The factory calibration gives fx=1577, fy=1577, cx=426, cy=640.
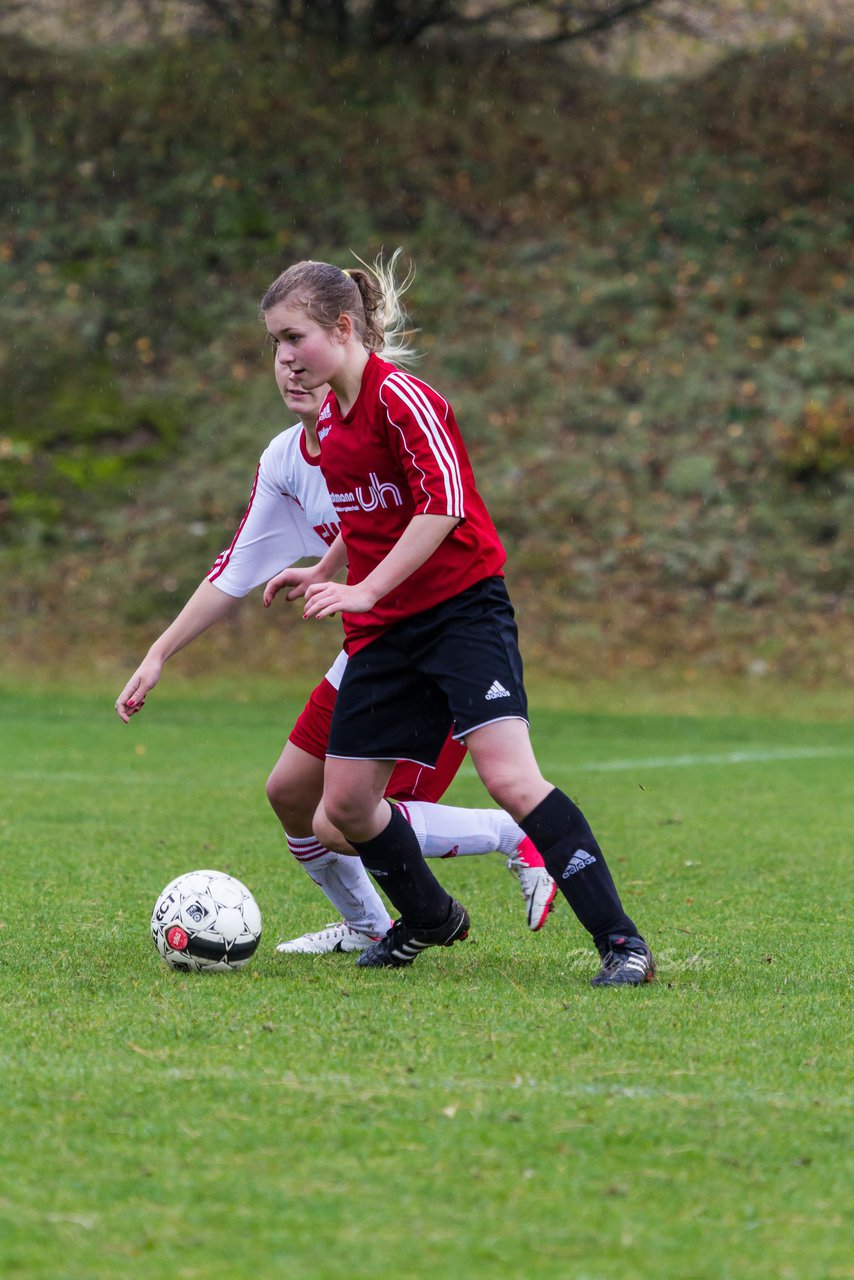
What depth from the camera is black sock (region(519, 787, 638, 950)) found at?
415 cm

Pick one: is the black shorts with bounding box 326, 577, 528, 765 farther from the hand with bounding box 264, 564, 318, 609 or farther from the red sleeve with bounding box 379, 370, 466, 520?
the hand with bounding box 264, 564, 318, 609

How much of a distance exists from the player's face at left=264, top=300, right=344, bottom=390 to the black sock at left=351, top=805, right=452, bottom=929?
49.9 inches

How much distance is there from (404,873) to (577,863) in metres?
0.56

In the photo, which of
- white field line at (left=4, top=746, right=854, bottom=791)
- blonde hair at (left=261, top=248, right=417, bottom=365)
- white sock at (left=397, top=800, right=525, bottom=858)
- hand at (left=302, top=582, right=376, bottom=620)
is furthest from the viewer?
white field line at (left=4, top=746, right=854, bottom=791)

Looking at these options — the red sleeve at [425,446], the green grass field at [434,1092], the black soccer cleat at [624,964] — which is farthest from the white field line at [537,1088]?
the red sleeve at [425,446]

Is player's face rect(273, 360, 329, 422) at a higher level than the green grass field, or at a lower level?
higher

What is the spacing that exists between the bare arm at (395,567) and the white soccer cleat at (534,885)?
1.33 m

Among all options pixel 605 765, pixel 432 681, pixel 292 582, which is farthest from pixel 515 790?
pixel 605 765

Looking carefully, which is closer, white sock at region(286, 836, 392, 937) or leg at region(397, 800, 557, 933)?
white sock at region(286, 836, 392, 937)

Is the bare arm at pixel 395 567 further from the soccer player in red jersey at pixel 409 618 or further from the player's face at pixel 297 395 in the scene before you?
the player's face at pixel 297 395

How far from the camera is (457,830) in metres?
5.14

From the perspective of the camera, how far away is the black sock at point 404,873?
4441 millimetres

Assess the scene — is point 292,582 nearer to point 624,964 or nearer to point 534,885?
point 534,885

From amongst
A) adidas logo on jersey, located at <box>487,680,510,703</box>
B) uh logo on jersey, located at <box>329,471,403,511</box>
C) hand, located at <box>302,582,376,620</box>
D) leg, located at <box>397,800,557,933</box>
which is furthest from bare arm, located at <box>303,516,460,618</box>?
leg, located at <box>397,800,557,933</box>
